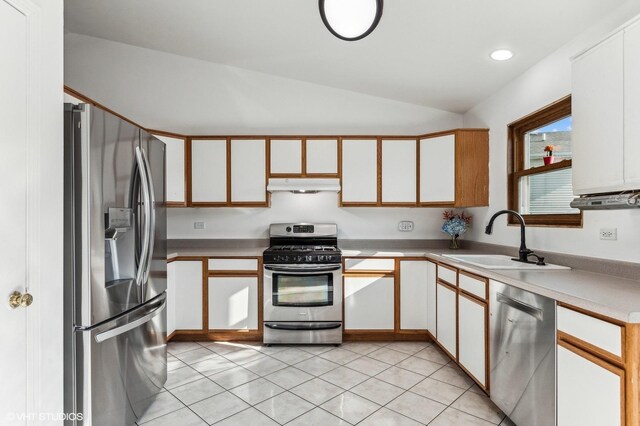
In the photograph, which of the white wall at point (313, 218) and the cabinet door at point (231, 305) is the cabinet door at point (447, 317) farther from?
the cabinet door at point (231, 305)

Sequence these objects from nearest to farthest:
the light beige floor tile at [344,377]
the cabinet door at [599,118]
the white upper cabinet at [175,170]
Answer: the cabinet door at [599,118] < the light beige floor tile at [344,377] < the white upper cabinet at [175,170]

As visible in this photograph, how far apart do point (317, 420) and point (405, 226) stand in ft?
7.81

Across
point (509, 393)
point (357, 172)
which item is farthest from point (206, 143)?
point (509, 393)

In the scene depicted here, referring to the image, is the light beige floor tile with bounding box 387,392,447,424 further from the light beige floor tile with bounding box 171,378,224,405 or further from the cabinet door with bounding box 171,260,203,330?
the cabinet door with bounding box 171,260,203,330

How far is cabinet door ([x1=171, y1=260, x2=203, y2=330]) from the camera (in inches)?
131

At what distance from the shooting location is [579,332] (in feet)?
4.73

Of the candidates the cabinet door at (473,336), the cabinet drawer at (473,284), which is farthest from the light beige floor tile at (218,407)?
the cabinet drawer at (473,284)

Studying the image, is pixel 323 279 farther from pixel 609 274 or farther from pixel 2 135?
pixel 2 135

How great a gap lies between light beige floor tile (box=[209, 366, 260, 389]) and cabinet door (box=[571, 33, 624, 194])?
2.51 meters

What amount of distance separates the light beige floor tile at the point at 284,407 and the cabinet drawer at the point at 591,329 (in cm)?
155

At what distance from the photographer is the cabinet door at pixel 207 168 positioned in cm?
362

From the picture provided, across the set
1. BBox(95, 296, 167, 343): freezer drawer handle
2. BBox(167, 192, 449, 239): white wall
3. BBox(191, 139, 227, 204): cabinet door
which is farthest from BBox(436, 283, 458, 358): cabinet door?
BBox(191, 139, 227, 204): cabinet door

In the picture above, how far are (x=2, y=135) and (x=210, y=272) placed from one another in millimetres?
2245

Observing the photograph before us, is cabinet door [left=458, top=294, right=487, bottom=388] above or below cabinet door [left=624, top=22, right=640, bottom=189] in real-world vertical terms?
below
